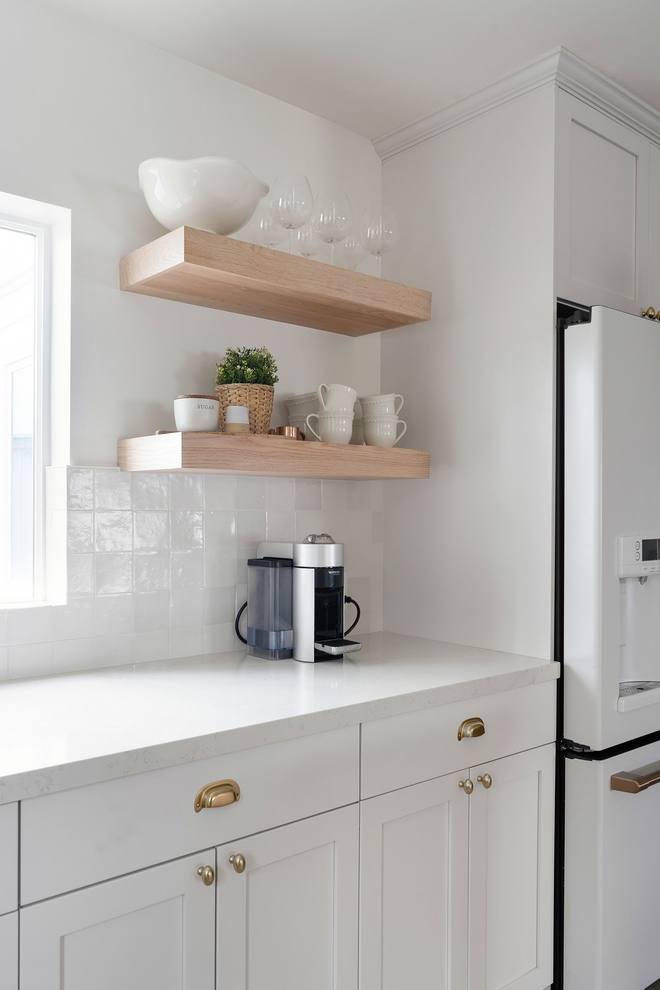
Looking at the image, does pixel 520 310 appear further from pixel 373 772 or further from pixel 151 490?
pixel 373 772

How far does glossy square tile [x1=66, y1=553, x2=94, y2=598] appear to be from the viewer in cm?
180

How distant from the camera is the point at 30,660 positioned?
173 centimetres

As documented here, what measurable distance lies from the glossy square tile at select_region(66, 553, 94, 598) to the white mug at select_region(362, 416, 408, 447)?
0.82 m

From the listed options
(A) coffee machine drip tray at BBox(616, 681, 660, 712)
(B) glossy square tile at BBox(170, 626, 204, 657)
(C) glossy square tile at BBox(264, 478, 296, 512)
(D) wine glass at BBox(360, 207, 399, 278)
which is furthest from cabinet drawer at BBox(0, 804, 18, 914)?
(D) wine glass at BBox(360, 207, 399, 278)

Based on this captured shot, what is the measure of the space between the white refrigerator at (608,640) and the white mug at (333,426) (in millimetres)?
563

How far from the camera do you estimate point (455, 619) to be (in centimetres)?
222

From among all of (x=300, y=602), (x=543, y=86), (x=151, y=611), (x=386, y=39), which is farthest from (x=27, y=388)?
(x=543, y=86)

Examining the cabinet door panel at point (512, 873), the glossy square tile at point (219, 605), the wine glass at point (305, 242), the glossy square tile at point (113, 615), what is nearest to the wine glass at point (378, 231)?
the wine glass at point (305, 242)

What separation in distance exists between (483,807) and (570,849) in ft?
1.13

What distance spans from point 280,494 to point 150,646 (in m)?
0.56

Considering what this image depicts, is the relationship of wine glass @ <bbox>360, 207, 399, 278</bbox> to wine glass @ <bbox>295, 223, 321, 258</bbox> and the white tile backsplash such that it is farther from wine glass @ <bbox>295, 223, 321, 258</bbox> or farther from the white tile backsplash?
the white tile backsplash

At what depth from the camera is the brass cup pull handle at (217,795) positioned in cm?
131

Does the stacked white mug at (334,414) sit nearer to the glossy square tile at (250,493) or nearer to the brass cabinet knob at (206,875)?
the glossy square tile at (250,493)

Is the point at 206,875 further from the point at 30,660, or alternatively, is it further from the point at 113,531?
the point at 113,531
